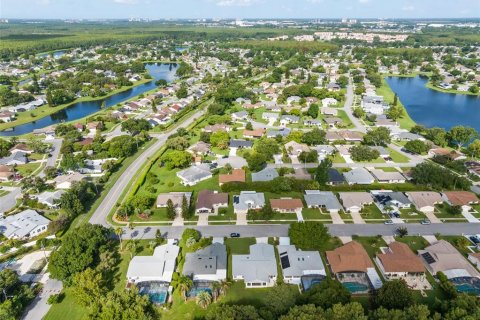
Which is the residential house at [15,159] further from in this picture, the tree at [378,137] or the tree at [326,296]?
the tree at [378,137]

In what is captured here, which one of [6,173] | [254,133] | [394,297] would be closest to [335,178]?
[254,133]

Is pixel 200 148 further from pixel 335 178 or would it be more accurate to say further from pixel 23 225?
pixel 23 225

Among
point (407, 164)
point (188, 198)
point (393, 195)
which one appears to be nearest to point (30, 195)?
point (188, 198)

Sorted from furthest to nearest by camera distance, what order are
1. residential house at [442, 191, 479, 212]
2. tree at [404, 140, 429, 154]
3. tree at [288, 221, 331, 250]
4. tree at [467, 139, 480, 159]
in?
1. tree at [404, 140, 429, 154]
2. tree at [467, 139, 480, 159]
3. residential house at [442, 191, 479, 212]
4. tree at [288, 221, 331, 250]

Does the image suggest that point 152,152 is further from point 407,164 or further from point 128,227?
point 407,164

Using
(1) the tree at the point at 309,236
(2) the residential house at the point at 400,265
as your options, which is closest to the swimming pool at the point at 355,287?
(2) the residential house at the point at 400,265

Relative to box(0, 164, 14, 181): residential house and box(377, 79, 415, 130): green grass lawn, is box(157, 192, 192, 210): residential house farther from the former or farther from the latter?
box(377, 79, 415, 130): green grass lawn

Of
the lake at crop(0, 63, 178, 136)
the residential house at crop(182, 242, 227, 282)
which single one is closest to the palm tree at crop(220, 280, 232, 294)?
the residential house at crop(182, 242, 227, 282)
